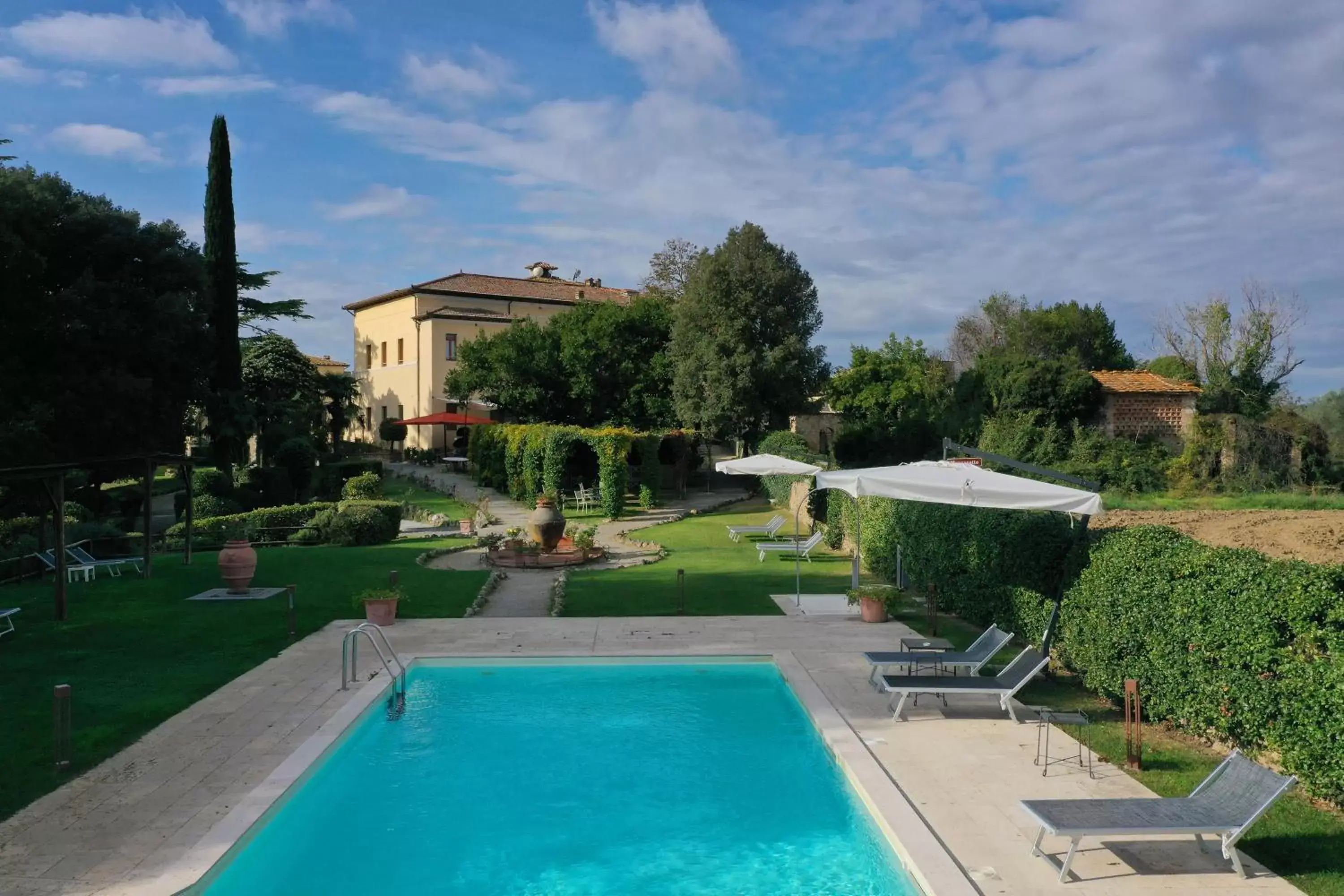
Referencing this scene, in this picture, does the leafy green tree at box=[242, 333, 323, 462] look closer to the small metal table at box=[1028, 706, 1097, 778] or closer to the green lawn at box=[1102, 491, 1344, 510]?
the green lawn at box=[1102, 491, 1344, 510]

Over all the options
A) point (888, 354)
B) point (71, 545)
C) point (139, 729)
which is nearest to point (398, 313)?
point (888, 354)

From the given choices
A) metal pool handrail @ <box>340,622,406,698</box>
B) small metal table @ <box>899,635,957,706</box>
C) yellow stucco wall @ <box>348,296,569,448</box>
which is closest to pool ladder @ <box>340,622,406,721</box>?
metal pool handrail @ <box>340,622,406,698</box>

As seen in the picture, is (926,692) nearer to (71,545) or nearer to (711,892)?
(711,892)

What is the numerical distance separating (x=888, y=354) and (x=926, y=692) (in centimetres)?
4437

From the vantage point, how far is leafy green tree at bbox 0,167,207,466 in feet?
75.9

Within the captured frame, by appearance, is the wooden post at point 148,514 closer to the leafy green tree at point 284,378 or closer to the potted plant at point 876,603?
the potted plant at point 876,603

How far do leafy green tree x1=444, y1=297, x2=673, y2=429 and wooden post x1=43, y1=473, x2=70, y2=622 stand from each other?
2706 cm

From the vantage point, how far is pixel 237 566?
1546 cm

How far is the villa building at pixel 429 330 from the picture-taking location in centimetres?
5075

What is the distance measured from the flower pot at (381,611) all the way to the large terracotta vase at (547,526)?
6.55m

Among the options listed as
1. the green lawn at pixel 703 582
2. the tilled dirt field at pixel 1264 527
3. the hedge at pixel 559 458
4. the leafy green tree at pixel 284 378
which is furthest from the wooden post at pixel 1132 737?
the leafy green tree at pixel 284 378

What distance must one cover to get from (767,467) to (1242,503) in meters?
15.5

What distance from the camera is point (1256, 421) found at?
33031 millimetres

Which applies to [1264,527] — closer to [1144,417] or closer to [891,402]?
[1144,417]
